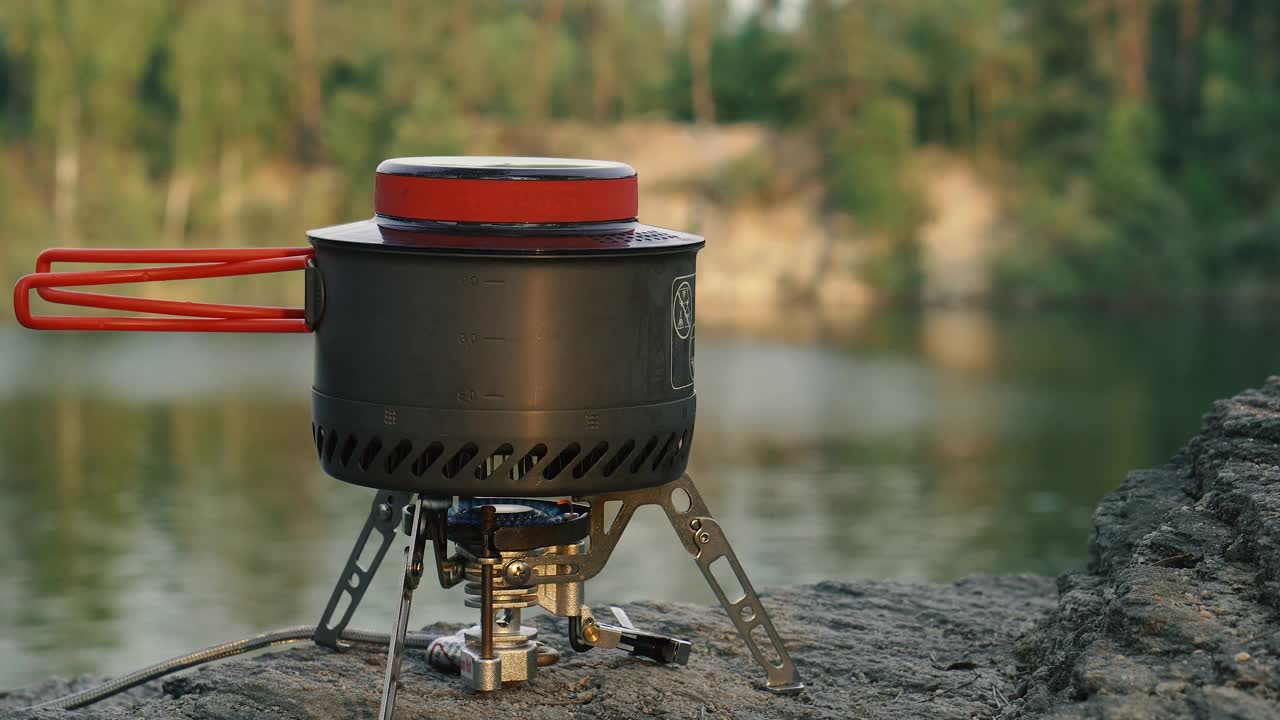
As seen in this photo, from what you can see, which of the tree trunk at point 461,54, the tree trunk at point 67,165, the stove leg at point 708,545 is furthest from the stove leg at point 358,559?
the tree trunk at point 461,54

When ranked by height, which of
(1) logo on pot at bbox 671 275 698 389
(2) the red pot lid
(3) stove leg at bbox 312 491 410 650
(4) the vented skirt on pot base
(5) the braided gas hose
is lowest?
(5) the braided gas hose

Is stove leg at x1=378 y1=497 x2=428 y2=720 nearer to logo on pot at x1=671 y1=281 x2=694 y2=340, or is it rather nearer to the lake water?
logo on pot at x1=671 y1=281 x2=694 y2=340

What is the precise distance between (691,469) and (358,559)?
1167 centimetres

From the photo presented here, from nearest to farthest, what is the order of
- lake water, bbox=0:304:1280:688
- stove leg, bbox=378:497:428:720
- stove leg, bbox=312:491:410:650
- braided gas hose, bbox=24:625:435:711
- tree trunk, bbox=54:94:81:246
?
1. stove leg, bbox=378:497:428:720
2. stove leg, bbox=312:491:410:650
3. braided gas hose, bbox=24:625:435:711
4. lake water, bbox=0:304:1280:688
5. tree trunk, bbox=54:94:81:246

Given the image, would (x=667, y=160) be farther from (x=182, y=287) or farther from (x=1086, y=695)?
(x=1086, y=695)

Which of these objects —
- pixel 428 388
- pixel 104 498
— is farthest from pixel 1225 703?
pixel 104 498

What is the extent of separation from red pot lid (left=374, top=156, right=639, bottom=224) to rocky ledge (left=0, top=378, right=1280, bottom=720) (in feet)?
3.85

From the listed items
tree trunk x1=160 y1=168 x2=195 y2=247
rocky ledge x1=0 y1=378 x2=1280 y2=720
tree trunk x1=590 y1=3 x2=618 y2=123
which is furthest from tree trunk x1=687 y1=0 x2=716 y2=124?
rocky ledge x1=0 y1=378 x2=1280 y2=720

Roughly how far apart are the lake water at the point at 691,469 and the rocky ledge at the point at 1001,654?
562 mm

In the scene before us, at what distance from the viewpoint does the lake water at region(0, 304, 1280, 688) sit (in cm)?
1053

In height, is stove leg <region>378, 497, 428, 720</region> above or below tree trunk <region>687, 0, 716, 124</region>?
below

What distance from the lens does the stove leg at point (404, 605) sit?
3.66 m

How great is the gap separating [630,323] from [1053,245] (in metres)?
32.4

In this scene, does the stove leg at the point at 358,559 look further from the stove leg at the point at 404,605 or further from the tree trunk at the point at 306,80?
the tree trunk at the point at 306,80
